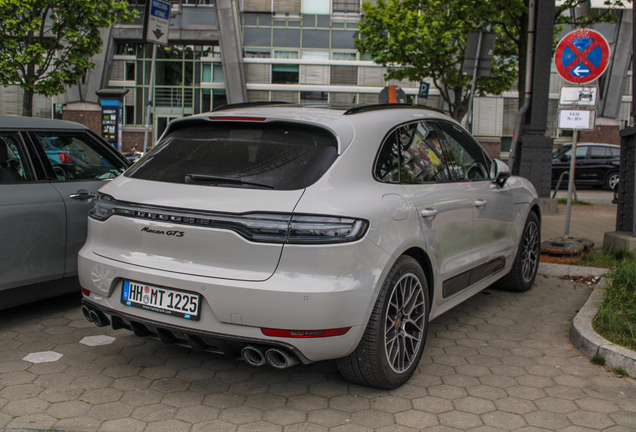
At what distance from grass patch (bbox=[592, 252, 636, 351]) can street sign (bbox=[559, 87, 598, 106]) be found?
2411 mm

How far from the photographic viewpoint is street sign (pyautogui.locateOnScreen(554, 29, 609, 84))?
23.0 ft

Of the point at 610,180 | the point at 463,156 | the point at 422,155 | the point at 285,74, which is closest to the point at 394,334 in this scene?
the point at 422,155

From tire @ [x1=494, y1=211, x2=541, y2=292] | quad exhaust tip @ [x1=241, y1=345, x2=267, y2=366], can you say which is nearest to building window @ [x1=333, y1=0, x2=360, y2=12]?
tire @ [x1=494, y1=211, x2=541, y2=292]

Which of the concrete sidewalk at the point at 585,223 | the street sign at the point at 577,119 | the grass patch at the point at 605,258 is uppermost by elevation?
the street sign at the point at 577,119

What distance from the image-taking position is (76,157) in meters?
5.04

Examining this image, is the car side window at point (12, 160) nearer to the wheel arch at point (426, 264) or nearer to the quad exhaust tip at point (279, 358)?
the quad exhaust tip at point (279, 358)

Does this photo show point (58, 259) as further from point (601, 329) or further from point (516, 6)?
point (516, 6)

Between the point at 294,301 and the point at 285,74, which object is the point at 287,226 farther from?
the point at 285,74

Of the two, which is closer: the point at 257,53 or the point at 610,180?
the point at 610,180

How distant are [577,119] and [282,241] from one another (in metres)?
5.60

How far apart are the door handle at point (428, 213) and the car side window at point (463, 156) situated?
2.38 feet

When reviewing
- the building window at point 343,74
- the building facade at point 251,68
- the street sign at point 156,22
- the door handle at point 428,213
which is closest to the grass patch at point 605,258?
the door handle at point 428,213

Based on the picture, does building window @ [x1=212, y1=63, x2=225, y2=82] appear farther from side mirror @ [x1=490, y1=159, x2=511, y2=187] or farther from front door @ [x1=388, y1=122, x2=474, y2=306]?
front door @ [x1=388, y1=122, x2=474, y2=306]

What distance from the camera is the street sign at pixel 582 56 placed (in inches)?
275
